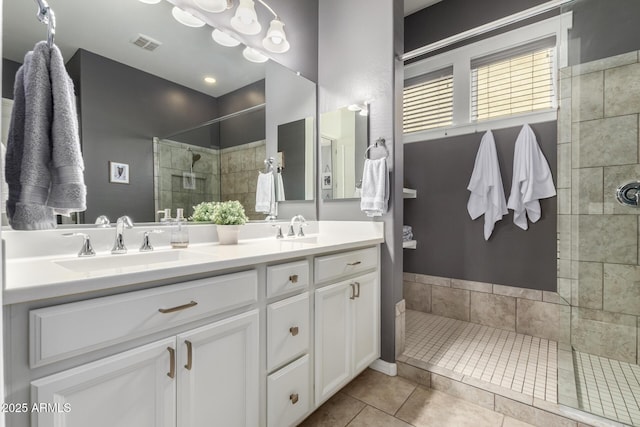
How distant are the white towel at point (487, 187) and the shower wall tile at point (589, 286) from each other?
66 centimetres

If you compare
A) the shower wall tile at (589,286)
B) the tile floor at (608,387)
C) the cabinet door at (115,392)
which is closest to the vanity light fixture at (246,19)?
the cabinet door at (115,392)

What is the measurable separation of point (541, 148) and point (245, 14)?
2.34 meters

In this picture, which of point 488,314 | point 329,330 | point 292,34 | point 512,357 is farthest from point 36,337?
point 488,314

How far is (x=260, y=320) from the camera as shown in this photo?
118cm

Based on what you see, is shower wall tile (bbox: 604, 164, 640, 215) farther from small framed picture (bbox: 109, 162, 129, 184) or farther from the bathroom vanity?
small framed picture (bbox: 109, 162, 129, 184)

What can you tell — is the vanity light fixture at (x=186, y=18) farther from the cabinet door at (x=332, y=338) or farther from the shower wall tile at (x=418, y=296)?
the shower wall tile at (x=418, y=296)

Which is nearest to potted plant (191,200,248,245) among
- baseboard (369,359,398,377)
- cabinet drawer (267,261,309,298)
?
cabinet drawer (267,261,309,298)

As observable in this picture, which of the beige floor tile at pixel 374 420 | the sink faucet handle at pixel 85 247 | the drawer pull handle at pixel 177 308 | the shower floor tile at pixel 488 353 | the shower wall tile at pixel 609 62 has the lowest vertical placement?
the beige floor tile at pixel 374 420

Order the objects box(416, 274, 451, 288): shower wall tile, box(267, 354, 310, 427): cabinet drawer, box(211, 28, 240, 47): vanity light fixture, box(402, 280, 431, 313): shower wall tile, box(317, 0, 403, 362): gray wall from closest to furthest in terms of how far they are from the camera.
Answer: box(267, 354, 310, 427): cabinet drawer
box(211, 28, 240, 47): vanity light fixture
box(317, 0, 403, 362): gray wall
box(416, 274, 451, 288): shower wall tile
box(402, 280, 431, 313): shower wall tile

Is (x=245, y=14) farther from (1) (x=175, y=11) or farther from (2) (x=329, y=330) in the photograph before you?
(2) (x=329, y=330)

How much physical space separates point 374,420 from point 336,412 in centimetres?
20

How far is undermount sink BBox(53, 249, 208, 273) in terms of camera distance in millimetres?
1083

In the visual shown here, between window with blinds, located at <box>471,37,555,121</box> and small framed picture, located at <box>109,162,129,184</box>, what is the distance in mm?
2675

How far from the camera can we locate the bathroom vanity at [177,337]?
0.70 m
